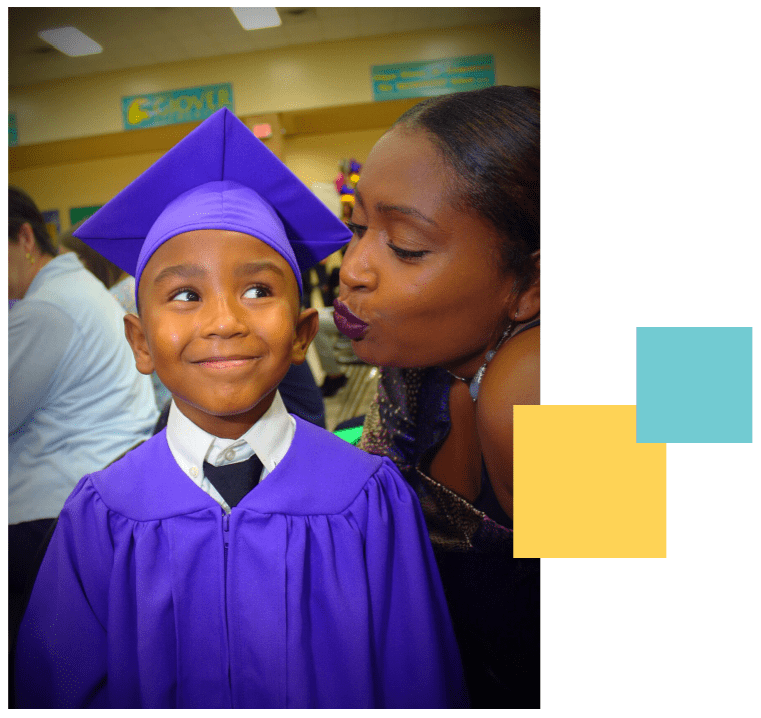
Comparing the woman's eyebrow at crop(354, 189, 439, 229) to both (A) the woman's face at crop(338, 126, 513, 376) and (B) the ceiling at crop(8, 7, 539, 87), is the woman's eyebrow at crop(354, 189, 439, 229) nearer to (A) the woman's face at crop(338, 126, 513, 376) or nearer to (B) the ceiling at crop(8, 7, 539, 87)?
(A) the woman's face at crop(338, 126, 513, 376)

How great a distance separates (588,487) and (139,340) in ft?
1.64

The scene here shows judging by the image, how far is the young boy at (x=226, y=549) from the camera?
1.63 feet

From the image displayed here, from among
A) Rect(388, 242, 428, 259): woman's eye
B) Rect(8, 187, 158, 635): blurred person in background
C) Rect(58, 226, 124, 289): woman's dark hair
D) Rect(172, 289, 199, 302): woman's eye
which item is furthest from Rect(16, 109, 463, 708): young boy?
Rect(58, 226, 124, 289): woman's dark hair

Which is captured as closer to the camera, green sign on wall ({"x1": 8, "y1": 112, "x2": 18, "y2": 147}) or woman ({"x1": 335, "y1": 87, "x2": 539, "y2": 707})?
woman ({"x1": 335, "y1": 87, "x2": 539, "y2": 707})

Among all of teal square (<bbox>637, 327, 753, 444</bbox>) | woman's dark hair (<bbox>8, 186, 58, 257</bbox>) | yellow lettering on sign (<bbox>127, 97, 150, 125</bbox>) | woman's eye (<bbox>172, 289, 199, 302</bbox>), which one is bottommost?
teal square (<bbox>637, 327, 753, 444</bbox>)

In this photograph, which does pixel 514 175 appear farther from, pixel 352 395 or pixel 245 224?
pixel 352 395

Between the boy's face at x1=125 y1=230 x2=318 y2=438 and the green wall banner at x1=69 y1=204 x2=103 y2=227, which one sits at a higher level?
the green wall banner at x1=69 y1=204 x2=103 y2=227

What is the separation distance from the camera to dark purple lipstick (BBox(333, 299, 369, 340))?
0.51m

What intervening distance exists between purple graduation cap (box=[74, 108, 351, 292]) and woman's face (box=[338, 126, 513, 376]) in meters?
0.07

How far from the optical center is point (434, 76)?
0.56m

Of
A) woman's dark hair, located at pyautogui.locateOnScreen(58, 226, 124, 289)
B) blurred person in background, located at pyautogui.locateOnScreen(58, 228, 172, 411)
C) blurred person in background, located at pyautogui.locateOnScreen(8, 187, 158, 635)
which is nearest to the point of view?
blurred person in background, located at pyautogui.locateOnScreen(8, 187, 158, 635)

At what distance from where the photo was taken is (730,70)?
0.51 meters

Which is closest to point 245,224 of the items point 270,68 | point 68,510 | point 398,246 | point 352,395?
point 398,246

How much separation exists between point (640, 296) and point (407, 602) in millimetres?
418
